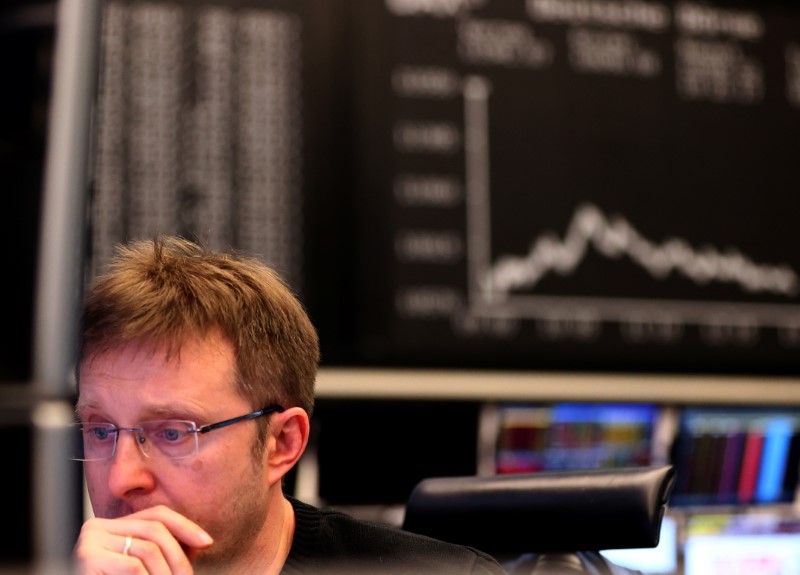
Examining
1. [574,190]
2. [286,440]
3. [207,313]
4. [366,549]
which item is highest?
[574,190]

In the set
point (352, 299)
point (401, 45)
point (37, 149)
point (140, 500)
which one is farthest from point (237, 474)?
point (401, 45)

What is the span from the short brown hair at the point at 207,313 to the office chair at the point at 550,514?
0.64ft

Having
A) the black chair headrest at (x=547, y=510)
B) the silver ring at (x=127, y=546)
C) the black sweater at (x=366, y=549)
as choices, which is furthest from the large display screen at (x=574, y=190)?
the silver ring at (x=127, y=546)

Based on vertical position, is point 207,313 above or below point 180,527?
above

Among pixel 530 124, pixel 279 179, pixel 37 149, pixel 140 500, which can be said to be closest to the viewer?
pixel 37 149

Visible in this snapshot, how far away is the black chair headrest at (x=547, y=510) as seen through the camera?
972mm

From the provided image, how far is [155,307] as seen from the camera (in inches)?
40.2

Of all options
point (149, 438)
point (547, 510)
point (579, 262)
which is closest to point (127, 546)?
point (149, 438)

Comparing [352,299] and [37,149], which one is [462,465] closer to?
[352,299]

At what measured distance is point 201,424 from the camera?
3.25 feet

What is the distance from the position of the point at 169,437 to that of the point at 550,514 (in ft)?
1.25

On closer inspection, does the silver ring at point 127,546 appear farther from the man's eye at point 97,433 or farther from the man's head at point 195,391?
the man's eye at point 97,433

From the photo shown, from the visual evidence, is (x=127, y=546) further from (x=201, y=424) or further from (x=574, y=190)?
(x=574, y=190)

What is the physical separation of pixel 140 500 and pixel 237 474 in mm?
109
